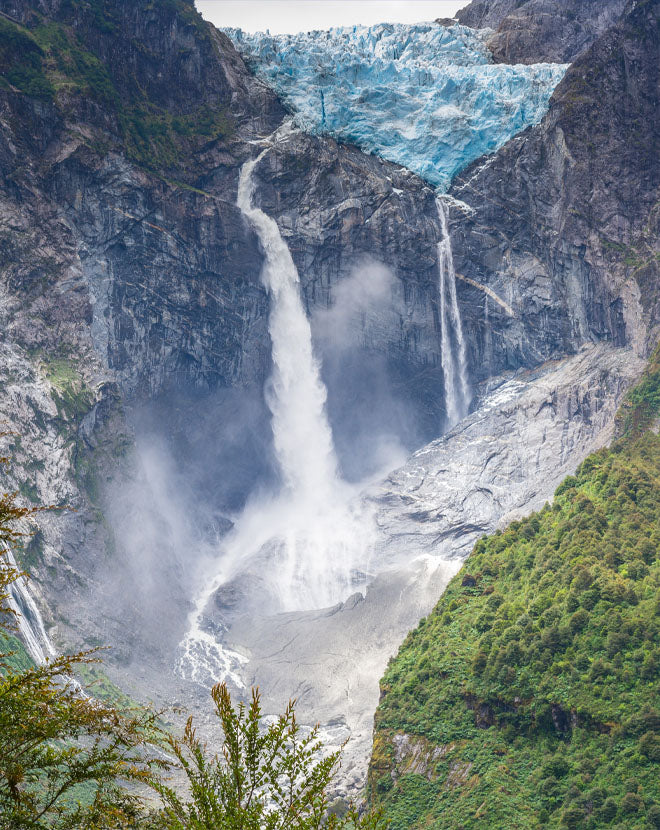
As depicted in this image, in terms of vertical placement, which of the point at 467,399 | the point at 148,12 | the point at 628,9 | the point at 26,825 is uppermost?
the point at 148,12

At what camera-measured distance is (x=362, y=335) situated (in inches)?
3903

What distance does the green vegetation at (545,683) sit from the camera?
40812 millimetres

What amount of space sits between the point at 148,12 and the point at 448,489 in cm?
5935

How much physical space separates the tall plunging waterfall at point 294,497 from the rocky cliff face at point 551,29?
36.4 m

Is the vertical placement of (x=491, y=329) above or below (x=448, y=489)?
above

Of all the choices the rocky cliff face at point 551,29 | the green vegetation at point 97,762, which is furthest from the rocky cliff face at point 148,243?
the green vegetation at point 97,762

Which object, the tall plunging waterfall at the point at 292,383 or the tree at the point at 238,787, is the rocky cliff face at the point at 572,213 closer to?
the tall plunging waterfall at the point at 292,383

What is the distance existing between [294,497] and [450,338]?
24231mm

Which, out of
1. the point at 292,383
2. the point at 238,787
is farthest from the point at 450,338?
the point at 238,787

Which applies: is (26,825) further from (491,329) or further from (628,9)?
(628,9)

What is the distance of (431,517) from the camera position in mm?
86938

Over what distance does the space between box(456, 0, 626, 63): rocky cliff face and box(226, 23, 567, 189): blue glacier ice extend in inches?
355

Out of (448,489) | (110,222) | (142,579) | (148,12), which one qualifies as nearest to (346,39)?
(148,12)

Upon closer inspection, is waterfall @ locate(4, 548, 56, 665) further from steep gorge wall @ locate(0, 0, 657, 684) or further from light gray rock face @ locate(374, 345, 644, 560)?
light gray rock face @ locate(374, 345, 644, 560)
